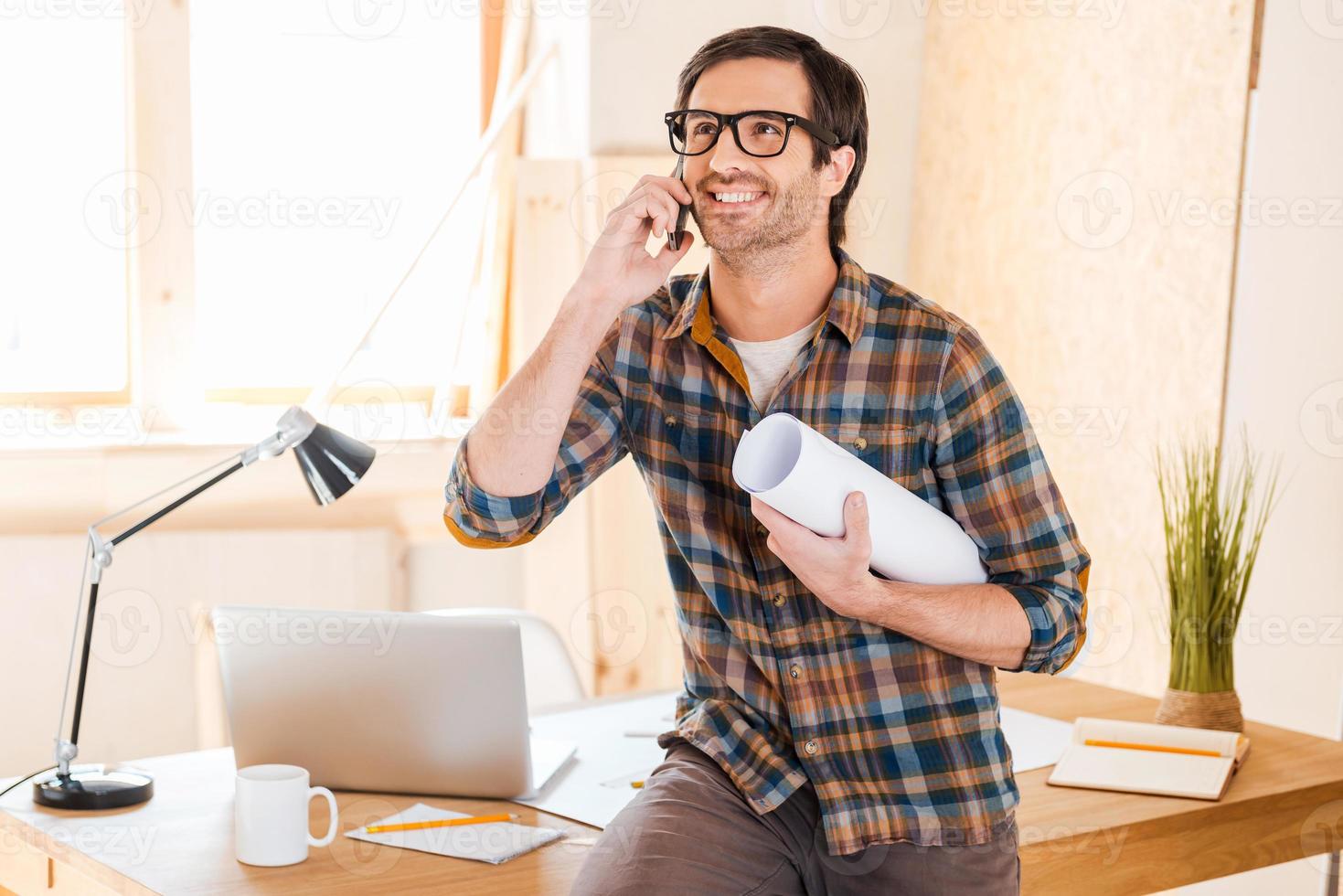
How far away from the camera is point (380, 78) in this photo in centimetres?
363

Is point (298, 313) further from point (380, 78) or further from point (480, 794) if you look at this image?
point (480, 794)

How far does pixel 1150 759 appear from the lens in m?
1.98

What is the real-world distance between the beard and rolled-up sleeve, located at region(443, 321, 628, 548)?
7.7 inches

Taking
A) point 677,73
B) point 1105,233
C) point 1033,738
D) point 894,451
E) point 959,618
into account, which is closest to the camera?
point 959,618

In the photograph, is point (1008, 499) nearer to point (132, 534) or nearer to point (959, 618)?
point (959, 618)

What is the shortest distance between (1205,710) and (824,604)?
0.84 meters

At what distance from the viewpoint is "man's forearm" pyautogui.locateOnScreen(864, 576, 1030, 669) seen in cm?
154

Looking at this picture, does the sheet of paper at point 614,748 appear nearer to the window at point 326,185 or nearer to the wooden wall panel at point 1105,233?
the wooden wall panel at point 1105,233

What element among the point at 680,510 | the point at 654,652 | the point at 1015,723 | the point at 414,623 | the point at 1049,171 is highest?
the point at 1049,171

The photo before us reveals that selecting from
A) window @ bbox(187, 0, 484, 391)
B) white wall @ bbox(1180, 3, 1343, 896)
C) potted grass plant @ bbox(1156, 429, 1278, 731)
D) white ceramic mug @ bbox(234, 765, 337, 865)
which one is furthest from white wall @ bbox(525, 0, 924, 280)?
white ceramic mug @ bbox(234, 765, 337, 865)

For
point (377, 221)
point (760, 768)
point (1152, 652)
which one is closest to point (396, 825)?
point (760, 768)

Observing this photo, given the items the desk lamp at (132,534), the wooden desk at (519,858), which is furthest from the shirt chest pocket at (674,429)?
the wooden desk at (519,858)

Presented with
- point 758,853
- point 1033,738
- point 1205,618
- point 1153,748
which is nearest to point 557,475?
point 758,853

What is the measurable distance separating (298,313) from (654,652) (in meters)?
1.25
